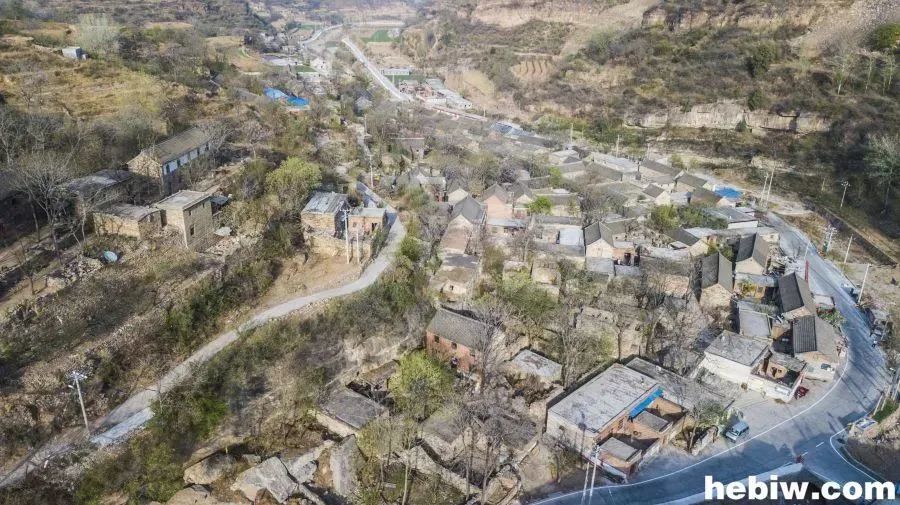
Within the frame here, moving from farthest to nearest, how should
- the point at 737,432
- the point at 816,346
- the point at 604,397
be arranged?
the point at 816,346 → the point at 604,397 → the point at 737,432

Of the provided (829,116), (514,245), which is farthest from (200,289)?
(829,116)

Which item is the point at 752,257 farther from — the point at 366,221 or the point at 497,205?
the point at 366,221

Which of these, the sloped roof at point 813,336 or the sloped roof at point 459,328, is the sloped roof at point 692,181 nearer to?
the sloped roof at point 813,336

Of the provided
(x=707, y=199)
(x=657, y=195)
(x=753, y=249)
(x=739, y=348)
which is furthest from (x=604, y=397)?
(x=707, y=199)

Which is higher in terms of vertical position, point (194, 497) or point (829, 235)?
point (829, 235)

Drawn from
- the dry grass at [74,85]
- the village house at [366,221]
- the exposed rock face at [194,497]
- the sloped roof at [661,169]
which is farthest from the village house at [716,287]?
the dry grass at [74,85]

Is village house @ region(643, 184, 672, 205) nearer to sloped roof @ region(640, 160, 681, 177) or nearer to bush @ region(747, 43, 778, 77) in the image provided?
sloped roof @ region(640, 160, 681, 177)

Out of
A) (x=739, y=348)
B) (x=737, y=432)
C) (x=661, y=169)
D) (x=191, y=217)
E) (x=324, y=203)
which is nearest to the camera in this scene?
(x=737, y=432)
